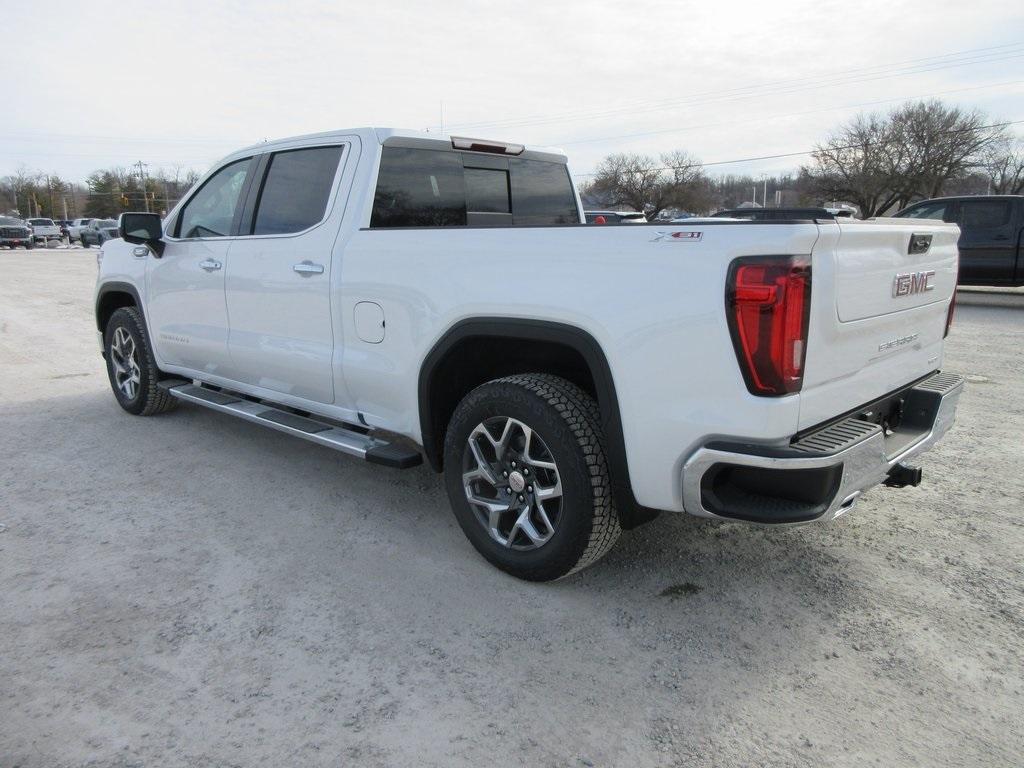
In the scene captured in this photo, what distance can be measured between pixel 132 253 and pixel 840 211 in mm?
4942

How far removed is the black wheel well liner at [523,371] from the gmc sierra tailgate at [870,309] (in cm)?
69

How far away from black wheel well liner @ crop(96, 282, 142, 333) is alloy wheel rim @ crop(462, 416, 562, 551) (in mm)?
3627

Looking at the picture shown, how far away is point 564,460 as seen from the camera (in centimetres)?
304

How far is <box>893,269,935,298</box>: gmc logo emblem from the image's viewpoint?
2.99 m

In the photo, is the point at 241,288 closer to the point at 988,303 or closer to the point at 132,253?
the point at 132,253

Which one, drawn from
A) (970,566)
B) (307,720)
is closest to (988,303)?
(970,566)

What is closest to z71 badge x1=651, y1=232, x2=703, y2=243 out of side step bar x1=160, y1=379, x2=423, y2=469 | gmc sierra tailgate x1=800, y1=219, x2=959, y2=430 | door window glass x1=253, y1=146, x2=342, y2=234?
gmc sierra tailgate x1=800, y1=219, x2=959, y2=430

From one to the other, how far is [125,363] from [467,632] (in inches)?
176

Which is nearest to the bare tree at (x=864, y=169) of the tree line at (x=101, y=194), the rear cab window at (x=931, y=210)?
the rear cab window at (x=931, y=210)

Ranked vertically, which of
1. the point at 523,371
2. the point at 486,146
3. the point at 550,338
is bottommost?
the point at 523,371

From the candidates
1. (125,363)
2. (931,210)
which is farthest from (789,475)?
(931,210)

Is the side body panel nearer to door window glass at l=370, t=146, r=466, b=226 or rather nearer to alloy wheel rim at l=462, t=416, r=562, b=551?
alloy wheel rim at l=462, t=416, r=562, b=551

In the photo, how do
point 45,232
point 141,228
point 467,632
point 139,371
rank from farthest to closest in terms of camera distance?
1. point 45,232
2. point 139,371
3. point 141,228
4. point 467,632

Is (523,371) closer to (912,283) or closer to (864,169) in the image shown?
(912,283)
